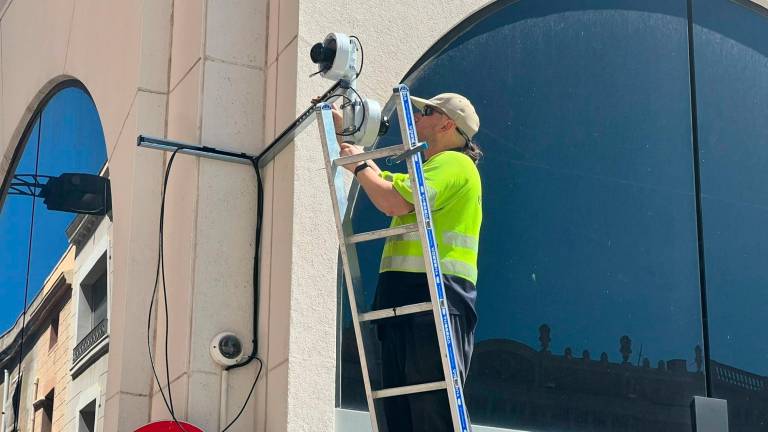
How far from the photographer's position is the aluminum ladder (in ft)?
20.9

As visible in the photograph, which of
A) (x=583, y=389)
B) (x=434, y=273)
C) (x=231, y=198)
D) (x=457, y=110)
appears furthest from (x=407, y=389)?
(x=583, y=389)

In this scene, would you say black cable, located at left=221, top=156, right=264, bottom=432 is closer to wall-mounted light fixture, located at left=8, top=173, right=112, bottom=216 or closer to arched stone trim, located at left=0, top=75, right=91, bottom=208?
wall-mounted light fixture, located at left=8, top=173, right=112, bottom=216

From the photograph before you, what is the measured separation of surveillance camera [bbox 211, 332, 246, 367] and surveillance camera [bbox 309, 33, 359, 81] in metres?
1.84

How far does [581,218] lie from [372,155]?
10.6 feet

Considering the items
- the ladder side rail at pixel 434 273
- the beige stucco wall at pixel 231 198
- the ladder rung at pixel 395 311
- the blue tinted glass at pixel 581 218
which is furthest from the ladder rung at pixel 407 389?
the blue tinted glass at pixel 581 218

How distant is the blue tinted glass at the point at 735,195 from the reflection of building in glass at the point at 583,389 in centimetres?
10

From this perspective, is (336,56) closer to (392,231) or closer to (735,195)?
(392,231)

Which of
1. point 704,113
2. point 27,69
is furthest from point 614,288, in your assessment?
point 27,69

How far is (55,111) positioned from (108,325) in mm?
3056

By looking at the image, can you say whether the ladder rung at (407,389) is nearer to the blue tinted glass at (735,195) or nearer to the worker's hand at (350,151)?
the worker's hand at (350,151)

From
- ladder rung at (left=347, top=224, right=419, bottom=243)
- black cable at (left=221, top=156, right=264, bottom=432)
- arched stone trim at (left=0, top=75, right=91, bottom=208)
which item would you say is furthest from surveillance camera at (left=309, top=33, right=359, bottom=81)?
arched stone trim at (left=0, top=75, right=91, bottom=208)

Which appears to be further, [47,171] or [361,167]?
[47,171]

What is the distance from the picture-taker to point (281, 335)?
8.06 meters

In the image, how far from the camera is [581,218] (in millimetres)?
9523
